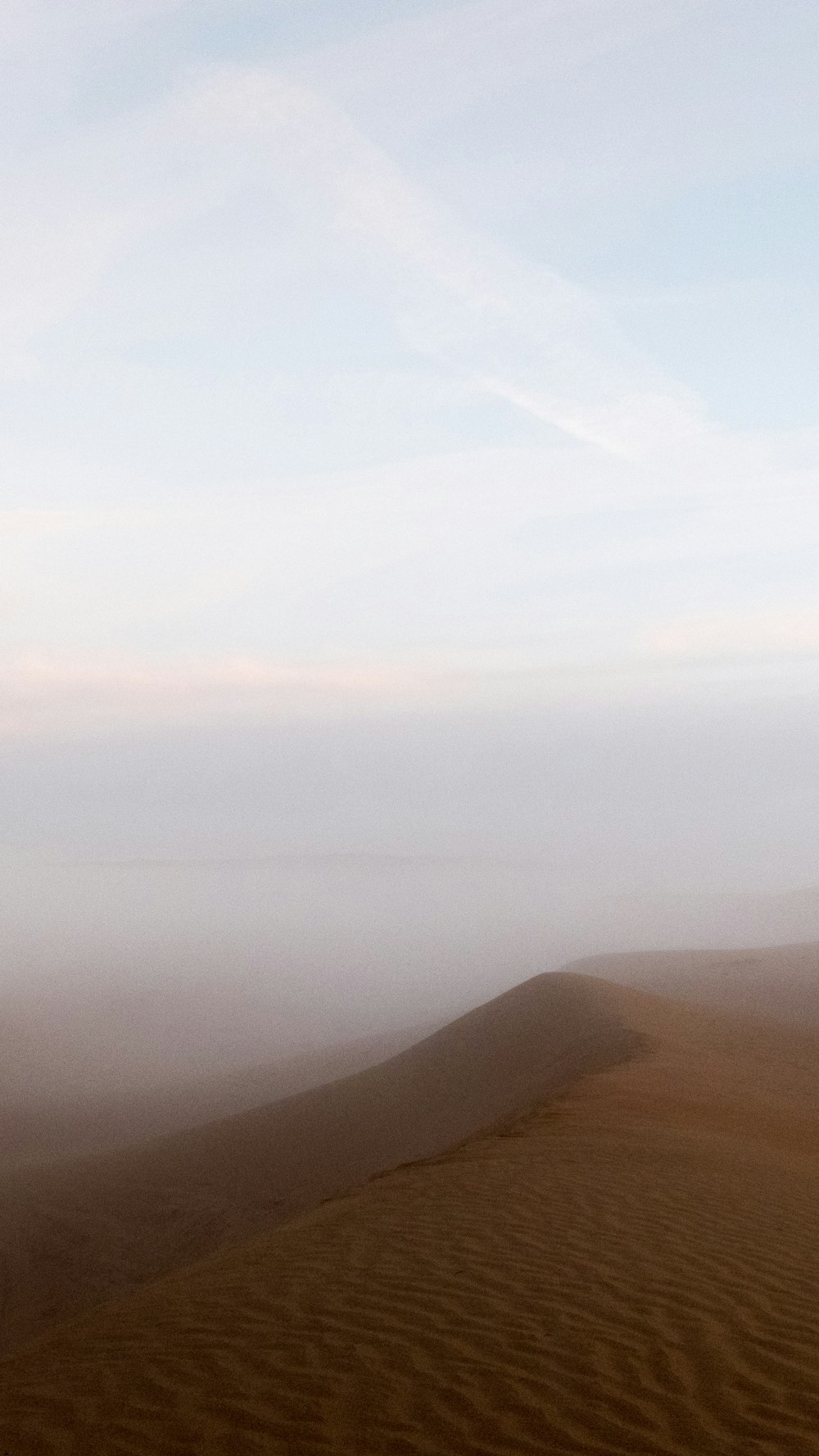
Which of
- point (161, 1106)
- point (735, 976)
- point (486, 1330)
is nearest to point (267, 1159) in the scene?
point (161, 1106)

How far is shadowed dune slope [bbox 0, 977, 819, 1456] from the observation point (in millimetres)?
4559

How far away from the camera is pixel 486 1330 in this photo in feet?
18.4

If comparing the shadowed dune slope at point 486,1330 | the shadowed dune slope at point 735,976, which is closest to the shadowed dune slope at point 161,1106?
the shadowed dune slope at point 735,976

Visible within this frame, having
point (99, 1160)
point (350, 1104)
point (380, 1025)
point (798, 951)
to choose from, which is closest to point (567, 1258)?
point (350, 1104)

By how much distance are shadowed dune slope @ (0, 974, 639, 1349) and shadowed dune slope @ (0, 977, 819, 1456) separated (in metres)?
5.44

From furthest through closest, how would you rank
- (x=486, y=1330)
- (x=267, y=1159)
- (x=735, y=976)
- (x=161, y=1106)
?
(x=735, y=976), (x=161, y=1106), (x=267, y=1159), (x=486, y=1330)

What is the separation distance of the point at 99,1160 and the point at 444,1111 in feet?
23.0

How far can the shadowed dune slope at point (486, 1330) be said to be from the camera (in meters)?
4.56

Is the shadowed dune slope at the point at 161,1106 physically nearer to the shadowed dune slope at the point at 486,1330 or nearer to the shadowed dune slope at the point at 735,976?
the shadowed dune slope at the point at 735,976

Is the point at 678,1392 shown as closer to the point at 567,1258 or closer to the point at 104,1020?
the point at 567,1258

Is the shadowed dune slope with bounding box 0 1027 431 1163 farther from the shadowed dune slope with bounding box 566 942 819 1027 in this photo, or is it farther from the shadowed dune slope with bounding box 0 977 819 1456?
the shadowed dune slope with bounding box 0 977 819 1456

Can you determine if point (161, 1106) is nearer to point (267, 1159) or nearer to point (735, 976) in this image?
point (267, 1159)

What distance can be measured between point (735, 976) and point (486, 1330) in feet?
94.1

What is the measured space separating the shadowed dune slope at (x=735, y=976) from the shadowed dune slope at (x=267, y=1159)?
589cm
